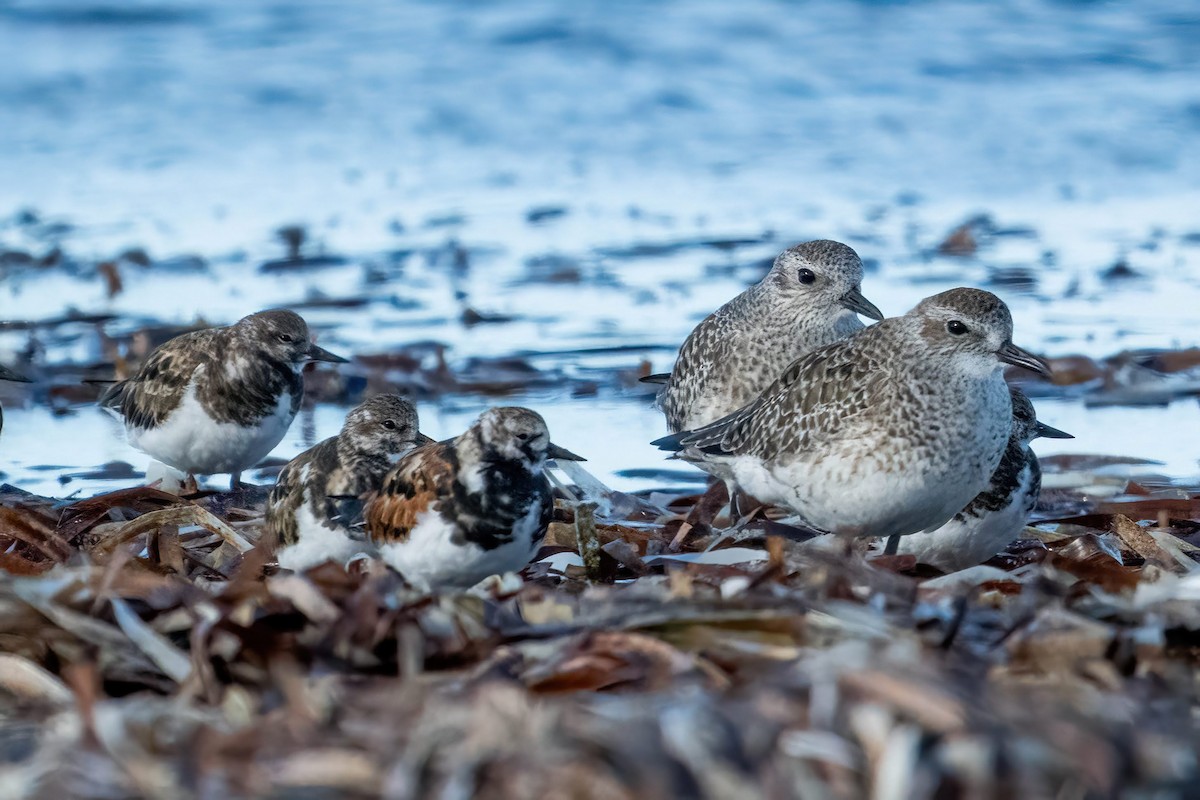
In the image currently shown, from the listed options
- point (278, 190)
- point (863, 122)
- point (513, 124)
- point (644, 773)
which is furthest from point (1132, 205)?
point (644, 773)

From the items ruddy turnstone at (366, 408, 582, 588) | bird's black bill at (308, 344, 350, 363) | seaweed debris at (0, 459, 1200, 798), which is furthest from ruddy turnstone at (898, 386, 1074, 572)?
bird's black bill at (308, 344, 350, 363)

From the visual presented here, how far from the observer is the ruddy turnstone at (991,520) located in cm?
398

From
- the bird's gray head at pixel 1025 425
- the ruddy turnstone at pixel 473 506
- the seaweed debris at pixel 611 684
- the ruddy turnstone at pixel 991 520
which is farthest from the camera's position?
the bird's gray head at pixel 1025 425

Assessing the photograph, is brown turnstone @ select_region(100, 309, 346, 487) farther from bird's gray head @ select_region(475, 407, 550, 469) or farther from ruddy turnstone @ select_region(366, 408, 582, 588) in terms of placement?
bird's gray head @ select_region(475, 407, 550, 469)

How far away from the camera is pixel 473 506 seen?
132 inches

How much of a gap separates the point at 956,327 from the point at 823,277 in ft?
3.49

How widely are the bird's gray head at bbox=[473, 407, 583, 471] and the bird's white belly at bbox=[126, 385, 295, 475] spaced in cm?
148

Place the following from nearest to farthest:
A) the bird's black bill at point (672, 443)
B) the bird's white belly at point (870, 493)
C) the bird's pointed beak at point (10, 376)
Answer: the bird's white belly at point (870, 493) < the bird's black bill at point (672, 443) < the bird's pointed beak at point (10, 376)

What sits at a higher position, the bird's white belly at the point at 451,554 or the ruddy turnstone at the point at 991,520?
the bird's white belly at the point at 451,554

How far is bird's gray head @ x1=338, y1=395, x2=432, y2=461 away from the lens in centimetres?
392

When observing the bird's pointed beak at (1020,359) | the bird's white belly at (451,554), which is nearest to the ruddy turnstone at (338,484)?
the bird's white belly at (451,554)

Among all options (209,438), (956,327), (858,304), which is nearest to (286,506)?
(209,438)

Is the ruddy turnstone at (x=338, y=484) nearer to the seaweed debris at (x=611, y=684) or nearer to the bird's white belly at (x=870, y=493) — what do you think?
the seaweed debris at (x=611, y=684)

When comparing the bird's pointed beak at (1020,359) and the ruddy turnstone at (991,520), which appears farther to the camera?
the ruddy turnstone at (991,520)
